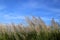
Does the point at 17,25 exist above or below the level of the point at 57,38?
above

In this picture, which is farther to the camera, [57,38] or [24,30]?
[24,30]

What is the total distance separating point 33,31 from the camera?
26.0 feet

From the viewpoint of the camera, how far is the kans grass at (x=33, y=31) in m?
7.48

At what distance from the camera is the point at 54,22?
25.0 ft

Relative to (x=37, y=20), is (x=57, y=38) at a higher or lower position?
lower

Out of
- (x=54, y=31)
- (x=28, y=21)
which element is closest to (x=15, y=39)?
(x=28, y=21)

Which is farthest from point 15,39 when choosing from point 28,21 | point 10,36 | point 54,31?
point 54,31

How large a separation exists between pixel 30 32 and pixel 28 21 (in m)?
0.44

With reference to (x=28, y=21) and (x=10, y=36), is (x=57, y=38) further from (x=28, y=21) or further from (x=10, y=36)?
(x=10, y=36)

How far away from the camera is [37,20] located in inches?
301

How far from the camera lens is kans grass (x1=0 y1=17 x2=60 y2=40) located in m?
7.48

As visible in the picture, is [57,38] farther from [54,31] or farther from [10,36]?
[10,36]

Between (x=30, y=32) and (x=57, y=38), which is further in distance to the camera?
(x=30, y=32)

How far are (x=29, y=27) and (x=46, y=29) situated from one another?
25.3 inches
